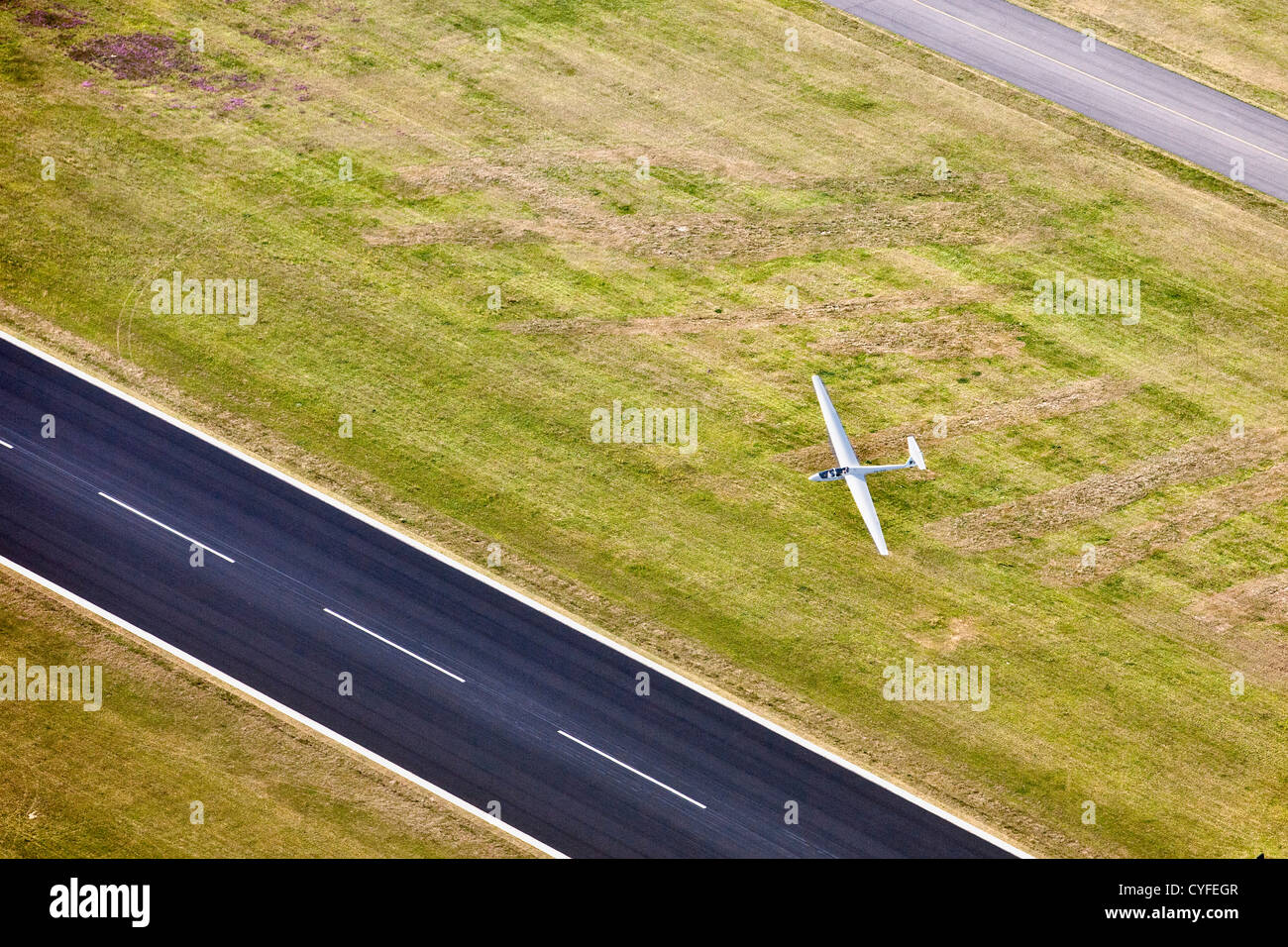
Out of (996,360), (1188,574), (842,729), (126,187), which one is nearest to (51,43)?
(126,187)

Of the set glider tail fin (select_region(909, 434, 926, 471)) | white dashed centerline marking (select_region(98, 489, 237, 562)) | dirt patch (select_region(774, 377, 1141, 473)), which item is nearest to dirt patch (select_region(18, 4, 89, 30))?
white dashed centerline marking (select_region(98, 489, 237, 562))

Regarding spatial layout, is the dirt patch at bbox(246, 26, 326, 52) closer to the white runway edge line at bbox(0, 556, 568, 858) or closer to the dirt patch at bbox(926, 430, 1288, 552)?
the white runway edge line at bbox(0, 556, 568, 858)

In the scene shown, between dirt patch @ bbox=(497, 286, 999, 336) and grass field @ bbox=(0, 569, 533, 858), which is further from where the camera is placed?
dirt patch @ bbox=(497, 286, 999, 336)

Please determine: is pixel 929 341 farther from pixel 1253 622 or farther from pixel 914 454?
pixel 1253 622

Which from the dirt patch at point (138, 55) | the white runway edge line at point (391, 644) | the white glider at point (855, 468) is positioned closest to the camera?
the white runway edge line at point (391, 644)

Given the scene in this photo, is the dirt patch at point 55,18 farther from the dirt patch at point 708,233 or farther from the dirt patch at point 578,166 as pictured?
the dirt patch at point 708,233

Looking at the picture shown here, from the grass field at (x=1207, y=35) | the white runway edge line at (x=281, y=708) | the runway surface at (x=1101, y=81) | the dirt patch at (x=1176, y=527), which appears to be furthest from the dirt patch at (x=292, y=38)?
the dirt patch at (x=1176, y=527)

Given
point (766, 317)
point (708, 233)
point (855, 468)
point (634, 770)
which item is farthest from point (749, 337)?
point (634, 770)
